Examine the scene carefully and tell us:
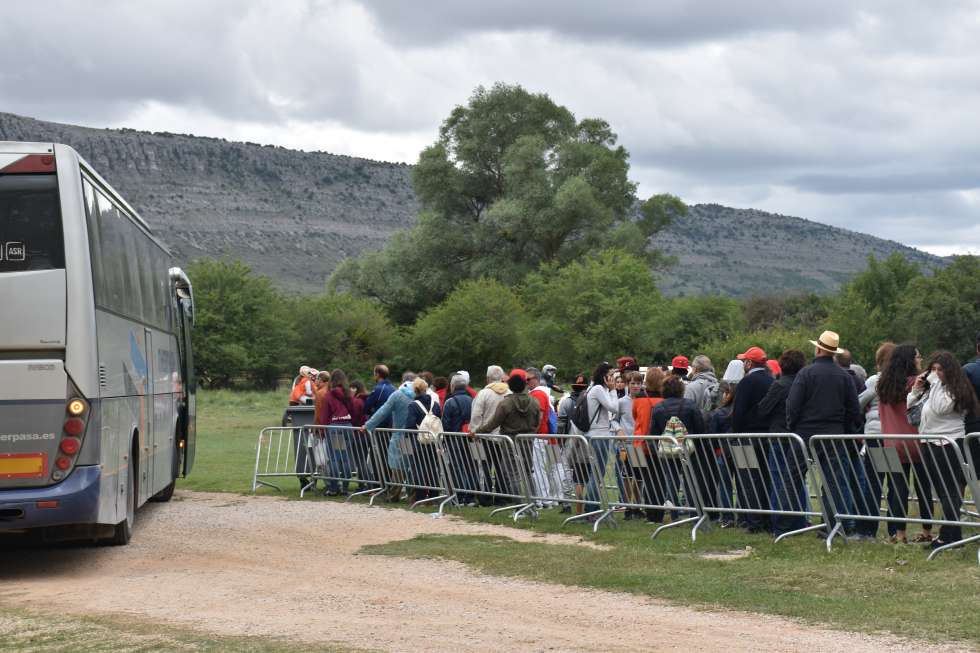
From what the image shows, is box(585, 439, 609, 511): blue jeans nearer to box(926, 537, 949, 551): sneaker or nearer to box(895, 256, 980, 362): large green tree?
box(926, 537, 949, 551): sneaker

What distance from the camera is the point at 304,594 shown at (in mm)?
10188

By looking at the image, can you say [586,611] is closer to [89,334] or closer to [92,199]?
[89,334]

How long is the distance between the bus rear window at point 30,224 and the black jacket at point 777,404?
23.2 feet

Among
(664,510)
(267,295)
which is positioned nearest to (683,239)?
(267,295)

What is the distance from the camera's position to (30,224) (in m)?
11.2

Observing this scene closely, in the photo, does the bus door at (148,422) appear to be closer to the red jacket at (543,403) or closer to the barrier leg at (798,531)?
the red jacket at (543,403)

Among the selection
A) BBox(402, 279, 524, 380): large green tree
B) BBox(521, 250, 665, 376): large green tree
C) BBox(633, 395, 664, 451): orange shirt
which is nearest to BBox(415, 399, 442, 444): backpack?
BBox(633, 395, 664, 451): orange shirt

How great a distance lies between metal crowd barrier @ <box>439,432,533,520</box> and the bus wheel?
14.0 feet

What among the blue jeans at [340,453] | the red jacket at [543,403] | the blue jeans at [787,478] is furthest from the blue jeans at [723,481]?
the blue jeans at [340,453]

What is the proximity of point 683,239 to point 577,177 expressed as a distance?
390 feet

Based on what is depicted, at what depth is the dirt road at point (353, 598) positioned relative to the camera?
7863 mm

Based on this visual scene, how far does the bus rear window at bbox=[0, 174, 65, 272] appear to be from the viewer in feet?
36.4

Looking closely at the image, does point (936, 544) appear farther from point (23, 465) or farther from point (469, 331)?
point (469, 331)

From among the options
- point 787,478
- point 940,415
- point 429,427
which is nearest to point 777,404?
point 787,478
